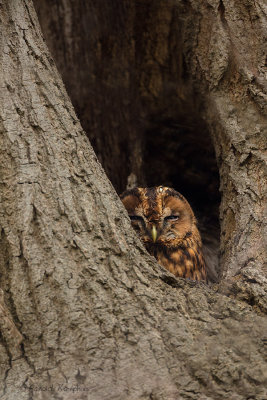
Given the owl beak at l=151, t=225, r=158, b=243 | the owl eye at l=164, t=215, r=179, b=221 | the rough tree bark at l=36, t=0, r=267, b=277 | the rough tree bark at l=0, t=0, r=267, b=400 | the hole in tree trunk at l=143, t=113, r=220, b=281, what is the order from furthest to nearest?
the hole in tree trunk at l=143, t=113, r=220, b=281
the rough tree bark at l=36, t=0, r=267, b=277
the owl eye at l=164, t=215, r=179, b=221
the owl beak at l=151, t=225, r=158, b=243
the rough tree bark at l=0, t=0, r=267, b=400

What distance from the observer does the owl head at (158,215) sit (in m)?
3.09

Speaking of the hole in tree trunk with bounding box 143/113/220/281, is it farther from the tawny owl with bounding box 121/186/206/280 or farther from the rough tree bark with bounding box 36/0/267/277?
the tawny owl with bounding box 121/186/206/280

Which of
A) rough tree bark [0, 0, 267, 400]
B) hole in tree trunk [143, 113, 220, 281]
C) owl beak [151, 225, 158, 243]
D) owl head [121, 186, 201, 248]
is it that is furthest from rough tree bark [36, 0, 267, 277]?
rough tree bark [0, 0, 267, 400]

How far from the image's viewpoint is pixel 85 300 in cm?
204

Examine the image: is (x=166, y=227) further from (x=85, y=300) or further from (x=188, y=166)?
(x=188, y=166)

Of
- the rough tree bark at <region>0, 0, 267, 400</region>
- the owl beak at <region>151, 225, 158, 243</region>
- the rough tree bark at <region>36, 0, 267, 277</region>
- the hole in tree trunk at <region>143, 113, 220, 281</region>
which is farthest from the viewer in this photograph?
the hole in tree trunk at <region>143, 113, 220, 281</region>

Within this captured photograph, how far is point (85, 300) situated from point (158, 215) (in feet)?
3.70

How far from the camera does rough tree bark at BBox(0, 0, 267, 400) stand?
1913 millimetres

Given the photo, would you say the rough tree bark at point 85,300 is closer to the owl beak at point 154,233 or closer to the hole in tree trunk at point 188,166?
the owl beak at point 154,233

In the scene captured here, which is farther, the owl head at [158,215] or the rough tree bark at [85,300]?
the owl head at [158,215]

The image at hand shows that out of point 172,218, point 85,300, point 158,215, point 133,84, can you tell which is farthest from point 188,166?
point 85,300

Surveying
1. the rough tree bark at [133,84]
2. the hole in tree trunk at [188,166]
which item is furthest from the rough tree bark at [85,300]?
the hole in tree trunk at [188,166]

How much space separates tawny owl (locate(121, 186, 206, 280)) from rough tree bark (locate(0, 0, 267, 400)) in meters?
0.72

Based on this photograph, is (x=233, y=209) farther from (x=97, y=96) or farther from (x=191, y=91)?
(x=97, y=96)
